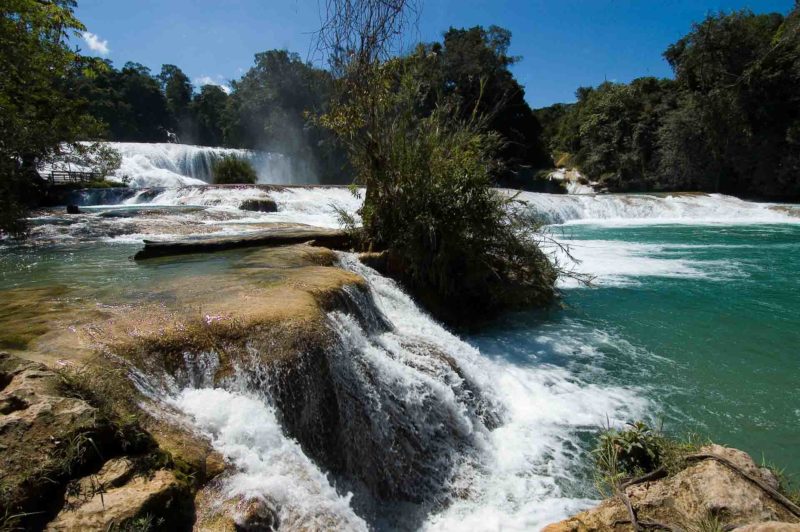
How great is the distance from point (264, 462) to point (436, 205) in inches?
175

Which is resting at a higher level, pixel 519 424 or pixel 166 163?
pixel 166 163

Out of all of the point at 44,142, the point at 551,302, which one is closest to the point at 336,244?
the point at 551,302

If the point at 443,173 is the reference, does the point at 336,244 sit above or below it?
below

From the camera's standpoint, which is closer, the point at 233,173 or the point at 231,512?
the point at 231,512

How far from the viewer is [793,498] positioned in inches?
82.4

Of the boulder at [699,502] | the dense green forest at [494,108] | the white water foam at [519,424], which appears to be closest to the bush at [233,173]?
the dense green forest at [494,108]

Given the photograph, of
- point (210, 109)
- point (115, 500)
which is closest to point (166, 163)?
point (115, 500)

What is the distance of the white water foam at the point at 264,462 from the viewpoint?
7.24ft

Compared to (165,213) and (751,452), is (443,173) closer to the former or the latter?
(751,452)

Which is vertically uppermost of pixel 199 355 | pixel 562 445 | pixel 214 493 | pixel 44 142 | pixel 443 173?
pixel 44 142

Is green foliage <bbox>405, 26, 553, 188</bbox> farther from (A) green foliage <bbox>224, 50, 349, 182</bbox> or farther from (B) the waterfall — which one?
(B) the waterfall

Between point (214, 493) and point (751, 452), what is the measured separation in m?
4.07

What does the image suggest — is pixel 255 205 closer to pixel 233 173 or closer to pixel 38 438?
pixel 233 173

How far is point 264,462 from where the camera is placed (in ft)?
7.92
